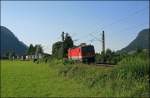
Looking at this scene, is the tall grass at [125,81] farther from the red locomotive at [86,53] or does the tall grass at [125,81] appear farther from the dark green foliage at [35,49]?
the dark green foliage at [35,49]

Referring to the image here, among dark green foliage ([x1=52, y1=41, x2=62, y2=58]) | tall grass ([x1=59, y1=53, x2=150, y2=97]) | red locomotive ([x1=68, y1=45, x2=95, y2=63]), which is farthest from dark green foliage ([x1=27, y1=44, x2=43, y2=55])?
tall grass ([x1=59, y1=53, x2=150, y2=97])

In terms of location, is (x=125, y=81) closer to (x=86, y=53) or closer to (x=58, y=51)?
(x=86, y=53)

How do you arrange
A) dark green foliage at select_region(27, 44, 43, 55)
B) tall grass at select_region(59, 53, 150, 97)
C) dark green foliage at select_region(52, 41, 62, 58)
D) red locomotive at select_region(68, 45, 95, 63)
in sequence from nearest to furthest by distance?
tall grass at select_region(59, 53, 150, 97)
red locomotive at select_region(68, 45, 95, 63)
dark green foliage at select_region(52, 41, 62, 58)
dark green foliage at select_region(27, 44, 43, 55)

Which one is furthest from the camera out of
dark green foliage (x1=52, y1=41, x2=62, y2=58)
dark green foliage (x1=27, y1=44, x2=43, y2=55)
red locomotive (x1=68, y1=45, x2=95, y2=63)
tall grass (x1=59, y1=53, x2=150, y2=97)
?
dark green foliage (x1=27, y1=44, x2=43, y2=55)

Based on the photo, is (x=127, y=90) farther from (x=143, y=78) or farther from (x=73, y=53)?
(x=73, y=53)

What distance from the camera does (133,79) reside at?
582 inches

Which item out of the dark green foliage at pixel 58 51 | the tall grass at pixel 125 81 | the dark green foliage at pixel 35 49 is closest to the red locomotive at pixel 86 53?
the dark green foliage at pixel 58 51

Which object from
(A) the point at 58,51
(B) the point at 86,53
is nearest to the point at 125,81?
(B) the point at 86,53

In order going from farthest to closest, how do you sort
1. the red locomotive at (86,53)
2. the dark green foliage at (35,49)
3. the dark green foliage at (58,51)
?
the dark green foliage at (35,49) < the dark green foliage at (58,51) < the red locomotive at (86,53)

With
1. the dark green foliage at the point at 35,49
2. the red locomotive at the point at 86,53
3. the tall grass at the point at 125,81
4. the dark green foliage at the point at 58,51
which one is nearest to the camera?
the tall grass at the point at 125,81

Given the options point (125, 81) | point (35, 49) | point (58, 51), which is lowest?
point (125, 81)

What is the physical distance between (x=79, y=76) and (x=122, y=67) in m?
5.61

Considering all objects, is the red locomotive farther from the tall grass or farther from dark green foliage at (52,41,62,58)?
the tall grass

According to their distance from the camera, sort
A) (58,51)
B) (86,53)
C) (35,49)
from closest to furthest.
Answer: (86,53), (58,51), (35,49)
